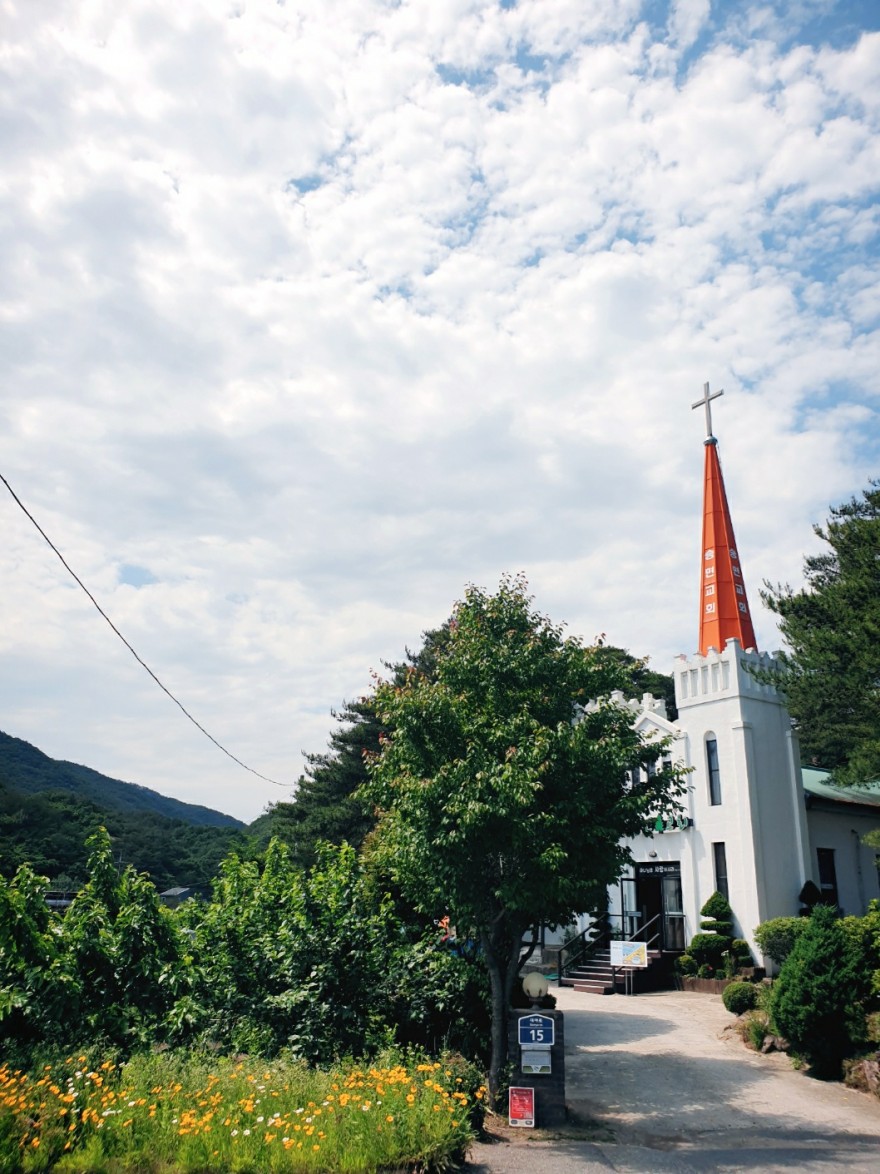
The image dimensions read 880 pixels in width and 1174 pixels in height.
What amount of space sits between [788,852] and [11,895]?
2030cm

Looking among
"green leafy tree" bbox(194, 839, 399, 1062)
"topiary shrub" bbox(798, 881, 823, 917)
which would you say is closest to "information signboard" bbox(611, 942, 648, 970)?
"topiary shrub" bbox(798, 881, 823, 917)

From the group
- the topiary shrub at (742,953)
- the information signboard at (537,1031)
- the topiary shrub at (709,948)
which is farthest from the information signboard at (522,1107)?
the topiary shrub at (742,953)

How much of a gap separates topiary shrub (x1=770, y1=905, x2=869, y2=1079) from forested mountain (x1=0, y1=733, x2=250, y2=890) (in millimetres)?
24882

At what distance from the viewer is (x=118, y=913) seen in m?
12.2

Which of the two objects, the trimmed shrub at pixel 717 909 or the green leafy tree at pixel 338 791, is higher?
the green leafy tree at pixel 338 791

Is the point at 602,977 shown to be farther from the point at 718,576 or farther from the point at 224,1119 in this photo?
the point at 224,1119

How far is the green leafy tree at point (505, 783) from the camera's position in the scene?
35.9 feet

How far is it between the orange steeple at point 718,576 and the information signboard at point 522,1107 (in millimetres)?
17144

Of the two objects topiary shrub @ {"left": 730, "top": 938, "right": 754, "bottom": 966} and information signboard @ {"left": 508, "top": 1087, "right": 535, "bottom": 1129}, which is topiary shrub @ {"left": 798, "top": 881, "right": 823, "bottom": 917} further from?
information signboard @ {"left": 508, "top": 1087, "right": 535, "bottom": 1129}

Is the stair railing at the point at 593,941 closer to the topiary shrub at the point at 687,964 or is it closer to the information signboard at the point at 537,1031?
the topiary shrub at the point at 687,964

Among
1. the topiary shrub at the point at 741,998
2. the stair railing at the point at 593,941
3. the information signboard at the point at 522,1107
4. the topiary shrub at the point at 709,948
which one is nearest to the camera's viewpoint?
the information signboard at the point at 522,1107

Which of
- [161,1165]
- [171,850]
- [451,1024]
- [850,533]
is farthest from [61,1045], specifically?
[171,850]

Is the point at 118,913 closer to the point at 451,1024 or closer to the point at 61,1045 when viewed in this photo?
the point at 61,1045

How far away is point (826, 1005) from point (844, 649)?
1094 centimetres
